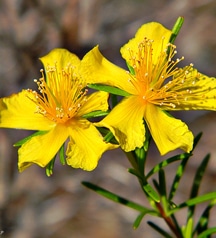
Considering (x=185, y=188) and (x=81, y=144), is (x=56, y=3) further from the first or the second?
(x=81, y=144)

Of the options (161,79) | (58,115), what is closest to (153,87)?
(161,79)

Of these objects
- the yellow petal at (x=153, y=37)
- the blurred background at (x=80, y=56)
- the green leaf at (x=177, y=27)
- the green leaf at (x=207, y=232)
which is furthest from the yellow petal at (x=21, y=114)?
the blurred background at (x=80, y=56)

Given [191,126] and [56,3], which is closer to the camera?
[191,126]

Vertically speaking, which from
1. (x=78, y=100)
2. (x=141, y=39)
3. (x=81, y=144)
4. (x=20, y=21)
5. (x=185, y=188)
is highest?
(x=20, y=21)

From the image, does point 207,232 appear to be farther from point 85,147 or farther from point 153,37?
point 153,37

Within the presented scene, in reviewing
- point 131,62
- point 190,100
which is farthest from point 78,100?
point 190,100

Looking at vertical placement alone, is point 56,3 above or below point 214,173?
above

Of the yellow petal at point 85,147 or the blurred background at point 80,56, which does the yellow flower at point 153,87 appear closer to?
the yellow petal at point 85,147
